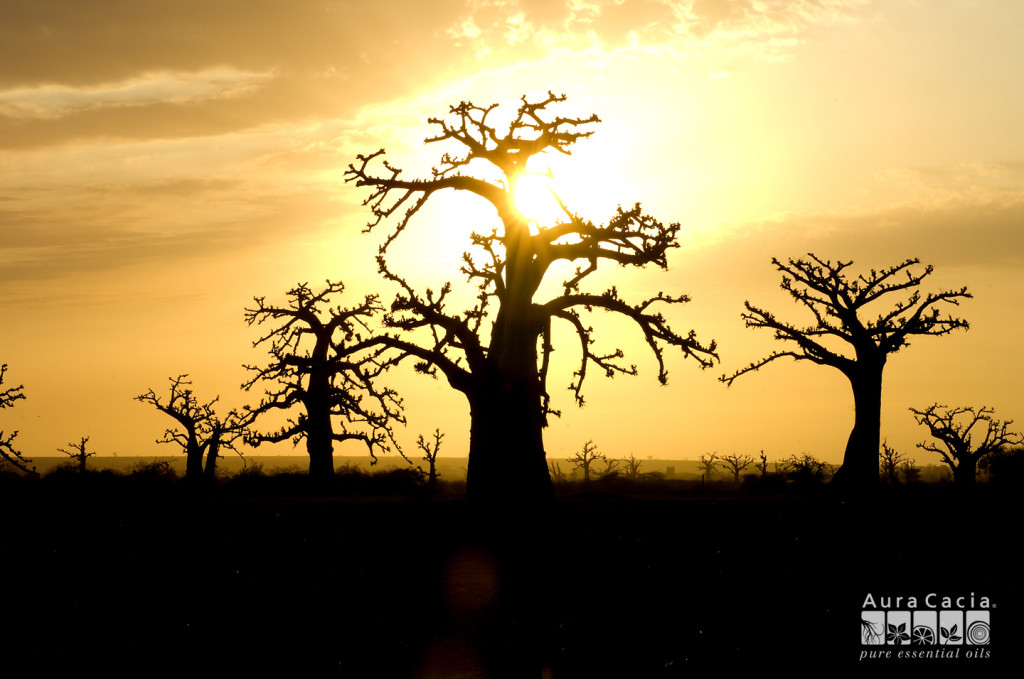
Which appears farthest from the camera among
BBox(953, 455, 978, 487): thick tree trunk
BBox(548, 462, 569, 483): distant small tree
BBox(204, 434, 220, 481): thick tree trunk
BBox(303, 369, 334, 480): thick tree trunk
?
BBox(548, 462, 569, 483): distant small tree

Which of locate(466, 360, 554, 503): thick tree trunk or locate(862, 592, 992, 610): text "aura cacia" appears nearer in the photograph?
locate(862, 592, 992, 610): text "aura cacia"

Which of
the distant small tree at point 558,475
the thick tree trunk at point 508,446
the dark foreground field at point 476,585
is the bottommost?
the distant small tree at point 558,475

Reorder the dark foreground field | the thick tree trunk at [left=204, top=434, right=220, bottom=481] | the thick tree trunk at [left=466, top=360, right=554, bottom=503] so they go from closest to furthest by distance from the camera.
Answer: the dark foreground field, the thick tree trunk at [left=466, top=360, right=554, bottom=503], the thick tree trunk at [left=204, top=434, right=220, bottom=481]

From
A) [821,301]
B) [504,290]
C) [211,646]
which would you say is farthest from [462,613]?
[821,301]

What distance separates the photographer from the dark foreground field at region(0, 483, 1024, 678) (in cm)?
1171

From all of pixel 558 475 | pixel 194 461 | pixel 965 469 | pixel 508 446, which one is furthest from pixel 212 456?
pixel 558 475

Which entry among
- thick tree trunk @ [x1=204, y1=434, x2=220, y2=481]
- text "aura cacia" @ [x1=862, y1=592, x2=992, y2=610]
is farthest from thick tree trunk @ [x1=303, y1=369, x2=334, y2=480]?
text "aura cacia" @ [x1=862, y1=592, x2=992, y2=610]

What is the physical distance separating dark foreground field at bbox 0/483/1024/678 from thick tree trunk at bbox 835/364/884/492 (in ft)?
16.6

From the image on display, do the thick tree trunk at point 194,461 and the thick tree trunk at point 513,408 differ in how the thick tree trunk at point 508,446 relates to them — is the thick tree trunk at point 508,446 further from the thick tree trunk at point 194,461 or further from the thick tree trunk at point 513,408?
the thick tree trunk at point 194,461

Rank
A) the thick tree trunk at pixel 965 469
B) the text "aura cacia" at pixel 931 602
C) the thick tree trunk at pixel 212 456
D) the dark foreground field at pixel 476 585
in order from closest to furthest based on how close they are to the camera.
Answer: the dark foreground field at pixel 476 585
the text "aura cacia" at pixel 931 602
the thick tree trunk at pixel 212 456
the thick tree trunk at pixel 965 469

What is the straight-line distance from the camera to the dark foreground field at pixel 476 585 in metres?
11.7

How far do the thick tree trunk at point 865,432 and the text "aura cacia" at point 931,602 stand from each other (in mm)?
15227

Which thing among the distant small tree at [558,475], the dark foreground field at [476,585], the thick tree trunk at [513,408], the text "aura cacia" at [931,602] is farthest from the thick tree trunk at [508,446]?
the distant small tree at [558,475]

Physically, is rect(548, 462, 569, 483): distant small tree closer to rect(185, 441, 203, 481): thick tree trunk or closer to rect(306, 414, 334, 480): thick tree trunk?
rect(306, 414, 334, 480): thick tree trunk
